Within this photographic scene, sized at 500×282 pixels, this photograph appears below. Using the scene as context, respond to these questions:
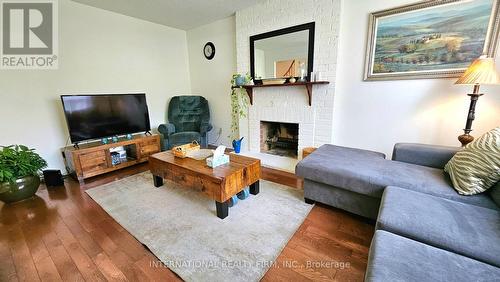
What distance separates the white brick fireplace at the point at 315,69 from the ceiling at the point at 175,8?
0.29 m

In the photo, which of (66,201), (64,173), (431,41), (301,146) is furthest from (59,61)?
(431,41)

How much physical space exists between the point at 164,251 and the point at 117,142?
2.16 metres

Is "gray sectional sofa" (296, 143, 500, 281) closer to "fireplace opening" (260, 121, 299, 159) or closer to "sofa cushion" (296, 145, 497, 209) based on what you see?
"sofa cushion" (296, 145, 497, 209)

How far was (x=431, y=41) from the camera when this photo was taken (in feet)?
7.00

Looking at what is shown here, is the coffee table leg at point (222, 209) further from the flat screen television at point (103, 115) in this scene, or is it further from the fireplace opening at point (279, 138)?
the flat screen television at point (103, 115)

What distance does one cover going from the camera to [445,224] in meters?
1.11

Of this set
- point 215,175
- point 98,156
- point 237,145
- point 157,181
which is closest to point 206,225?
point 215,175

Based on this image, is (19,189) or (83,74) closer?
(19,189)

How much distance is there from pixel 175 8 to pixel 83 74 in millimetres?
1700

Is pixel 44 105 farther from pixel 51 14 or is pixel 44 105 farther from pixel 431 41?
pixel 431 41

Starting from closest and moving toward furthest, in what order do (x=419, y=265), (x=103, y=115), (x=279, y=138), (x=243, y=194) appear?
(x=419, y=265)
(x=243, y=194)
(x=103, y=115)
(x=279, y=138)

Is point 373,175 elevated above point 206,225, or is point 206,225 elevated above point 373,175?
point 373,175

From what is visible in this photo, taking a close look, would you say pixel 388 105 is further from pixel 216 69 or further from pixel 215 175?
pixel 216 69

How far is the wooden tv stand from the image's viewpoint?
8.84ft
